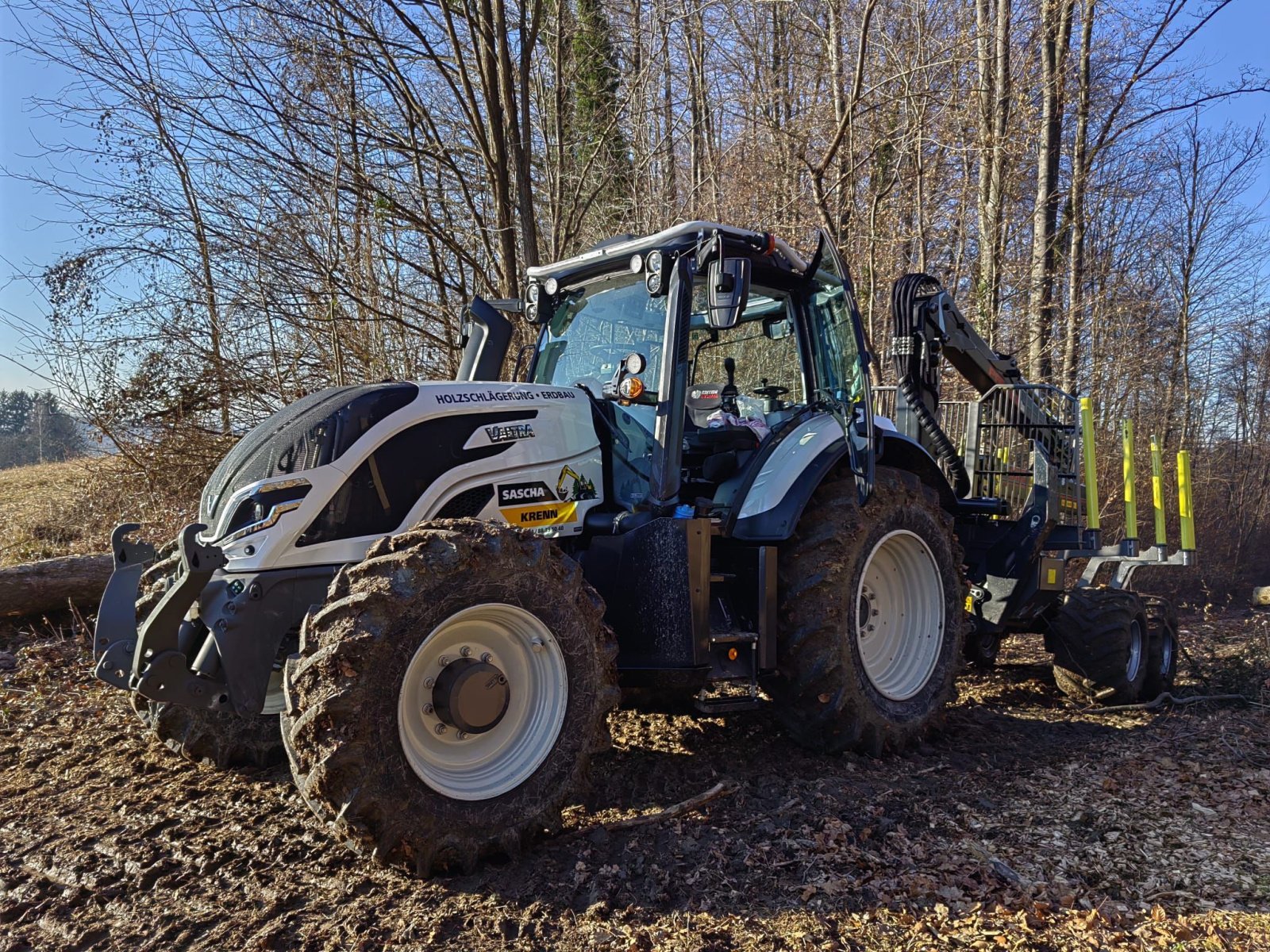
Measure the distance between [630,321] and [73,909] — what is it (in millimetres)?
3314

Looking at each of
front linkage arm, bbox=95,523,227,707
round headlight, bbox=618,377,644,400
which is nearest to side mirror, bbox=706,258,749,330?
round headlight, bbox=618,377,644,400

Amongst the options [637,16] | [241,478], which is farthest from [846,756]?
[637,16]

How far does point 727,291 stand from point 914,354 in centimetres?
264

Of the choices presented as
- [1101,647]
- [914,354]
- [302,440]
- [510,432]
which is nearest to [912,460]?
[914,354]

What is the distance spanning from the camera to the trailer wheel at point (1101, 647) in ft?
18.8

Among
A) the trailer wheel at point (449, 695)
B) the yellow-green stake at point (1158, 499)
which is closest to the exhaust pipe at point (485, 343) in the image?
the trailer wheel at point (449, 695)

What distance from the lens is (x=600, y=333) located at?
15.5 feet

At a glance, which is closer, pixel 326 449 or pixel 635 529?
pixel 326 449

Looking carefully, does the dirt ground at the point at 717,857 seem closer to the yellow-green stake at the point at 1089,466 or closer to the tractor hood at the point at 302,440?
the tractor hood at the point at 302,440

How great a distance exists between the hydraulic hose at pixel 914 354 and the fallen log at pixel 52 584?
602cm

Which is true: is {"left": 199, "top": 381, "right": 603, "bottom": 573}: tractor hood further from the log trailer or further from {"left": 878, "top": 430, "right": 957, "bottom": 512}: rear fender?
{"left": 878, "top": 430, "right": 957, "bottom": 512}: rear fender

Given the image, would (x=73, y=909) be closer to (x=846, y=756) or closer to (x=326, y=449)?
(x=326, y=449)

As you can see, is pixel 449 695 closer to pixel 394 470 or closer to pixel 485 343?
pixel 394 470

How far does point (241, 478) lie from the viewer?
3.58 m
